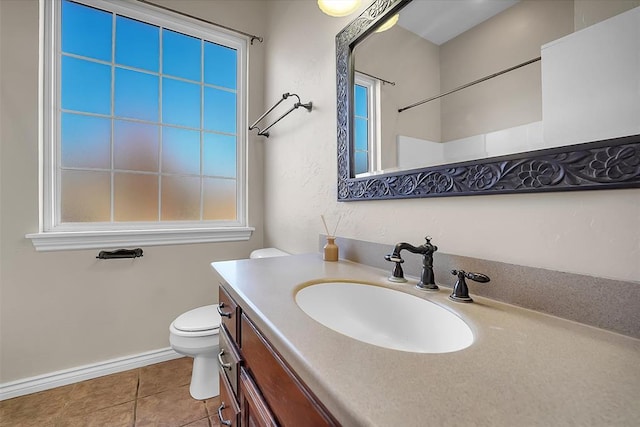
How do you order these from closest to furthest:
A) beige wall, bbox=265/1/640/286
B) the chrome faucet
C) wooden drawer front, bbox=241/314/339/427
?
wooden drawer front, bbox=241/314/339/427
beige wall, bbox=265/1/640/286
the chrome faucet

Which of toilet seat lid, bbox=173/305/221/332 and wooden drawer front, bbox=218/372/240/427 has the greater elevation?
toilet seat lid, bbox=173/305/221/332

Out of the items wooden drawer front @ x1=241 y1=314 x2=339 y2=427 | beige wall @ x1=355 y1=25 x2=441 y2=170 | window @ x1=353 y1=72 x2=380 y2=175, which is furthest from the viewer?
window @ x1=353 y1=72 x2=380 y2=175

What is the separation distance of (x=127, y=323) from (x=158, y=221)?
2.28ft

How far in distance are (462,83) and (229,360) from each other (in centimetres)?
119

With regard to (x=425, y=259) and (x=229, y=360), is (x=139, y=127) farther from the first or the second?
(x=425, y=259)

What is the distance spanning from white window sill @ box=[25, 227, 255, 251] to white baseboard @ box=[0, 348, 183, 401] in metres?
0.74

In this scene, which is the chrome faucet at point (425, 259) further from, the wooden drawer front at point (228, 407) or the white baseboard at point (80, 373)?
the white baseboard at point (80, 373)

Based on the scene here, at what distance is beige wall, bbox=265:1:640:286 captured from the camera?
56 centimetres

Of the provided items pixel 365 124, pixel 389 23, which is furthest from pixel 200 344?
pixel 389 23

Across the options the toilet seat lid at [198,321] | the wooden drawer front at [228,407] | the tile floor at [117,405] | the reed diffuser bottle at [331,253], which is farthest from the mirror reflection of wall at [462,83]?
the tile floor at [117,405]

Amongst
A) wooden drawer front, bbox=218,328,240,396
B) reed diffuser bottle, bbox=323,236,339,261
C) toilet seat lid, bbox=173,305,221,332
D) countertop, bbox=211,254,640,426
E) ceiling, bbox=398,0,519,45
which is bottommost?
toilet seat lid, bbox=173,305,221,332

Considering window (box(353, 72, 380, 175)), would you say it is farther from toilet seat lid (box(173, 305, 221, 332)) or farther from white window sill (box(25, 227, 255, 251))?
white window sill (box(25, 227, 255, 251))

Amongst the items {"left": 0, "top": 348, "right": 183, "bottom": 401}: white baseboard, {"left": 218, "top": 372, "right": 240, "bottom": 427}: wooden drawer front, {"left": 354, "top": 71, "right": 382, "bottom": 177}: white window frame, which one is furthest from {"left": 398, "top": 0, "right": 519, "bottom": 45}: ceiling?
{"left": 0, "top": 348, "right": 183, "bottom": 401}: white baseboard

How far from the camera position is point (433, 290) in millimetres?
786
